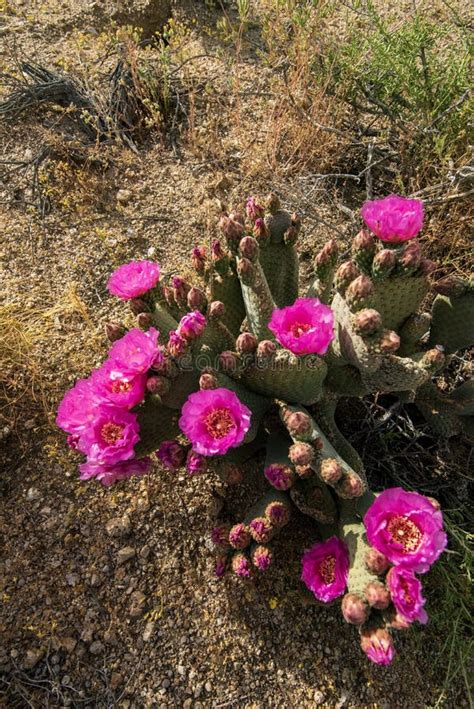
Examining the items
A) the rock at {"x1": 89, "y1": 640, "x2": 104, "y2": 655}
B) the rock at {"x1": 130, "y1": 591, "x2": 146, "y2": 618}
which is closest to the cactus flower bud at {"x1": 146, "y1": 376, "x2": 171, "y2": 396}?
the rock at {"x1": 130, "y1": 591, "x2": 146, "y2": 618}

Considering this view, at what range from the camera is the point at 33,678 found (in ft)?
5.27

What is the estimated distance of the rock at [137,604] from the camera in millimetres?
1713

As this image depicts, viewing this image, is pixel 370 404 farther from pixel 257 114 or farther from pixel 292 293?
pixel 257 114

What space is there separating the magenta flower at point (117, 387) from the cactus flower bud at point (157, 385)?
3cm

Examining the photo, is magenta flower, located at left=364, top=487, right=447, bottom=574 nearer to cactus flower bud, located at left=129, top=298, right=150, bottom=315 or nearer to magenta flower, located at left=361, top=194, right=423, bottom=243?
magenta flower, located at left=361, top=194, right=423, bottom=243

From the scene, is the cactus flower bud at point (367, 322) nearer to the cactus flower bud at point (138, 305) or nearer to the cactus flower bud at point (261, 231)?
the cactus flower bud at point (261, 231)

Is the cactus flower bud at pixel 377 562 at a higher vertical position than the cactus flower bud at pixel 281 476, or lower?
higher

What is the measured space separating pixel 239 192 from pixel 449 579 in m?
2.11

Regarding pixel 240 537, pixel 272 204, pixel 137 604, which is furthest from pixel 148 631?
pixel 272 204

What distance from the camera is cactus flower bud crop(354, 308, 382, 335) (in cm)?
133

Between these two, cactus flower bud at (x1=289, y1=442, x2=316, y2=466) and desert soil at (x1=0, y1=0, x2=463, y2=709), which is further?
desert soil at (x1=0, y1=0, x2=463, y2=709)

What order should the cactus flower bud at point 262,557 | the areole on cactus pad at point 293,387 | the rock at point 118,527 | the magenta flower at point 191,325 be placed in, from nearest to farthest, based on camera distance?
the areole on cactus pad at point 293,387 < the magenta flower at point 191,325 < the cactus flower bud at point 262,557 < the rock at point 118,527

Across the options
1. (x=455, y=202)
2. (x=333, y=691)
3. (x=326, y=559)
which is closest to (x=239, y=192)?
(x=455, y=202)

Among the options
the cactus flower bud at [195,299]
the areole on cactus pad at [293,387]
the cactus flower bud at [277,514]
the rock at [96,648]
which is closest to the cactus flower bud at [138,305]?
the areole on cactus pad at [293,387]
